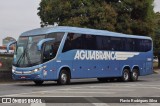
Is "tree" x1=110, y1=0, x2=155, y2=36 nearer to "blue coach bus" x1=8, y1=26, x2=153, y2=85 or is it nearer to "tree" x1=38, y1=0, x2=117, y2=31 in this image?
"tree" x1=38, y1=0, x2=117, y2=31

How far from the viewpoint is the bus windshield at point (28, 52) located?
2645 centimetres

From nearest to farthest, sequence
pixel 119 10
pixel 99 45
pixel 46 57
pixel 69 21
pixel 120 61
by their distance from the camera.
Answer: pixel 46 57 < pixel 99 45 < pixel 120 61 < pixel 69 21 < pixel 119 10

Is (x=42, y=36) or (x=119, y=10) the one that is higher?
(x=119, y=10)

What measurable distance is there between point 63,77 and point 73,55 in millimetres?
1528

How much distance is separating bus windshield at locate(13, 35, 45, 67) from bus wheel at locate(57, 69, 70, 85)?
75.3 inches

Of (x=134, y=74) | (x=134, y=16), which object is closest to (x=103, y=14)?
(x=134, y=16)

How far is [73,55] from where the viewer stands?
1113 inches

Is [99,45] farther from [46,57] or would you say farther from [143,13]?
[143,13]

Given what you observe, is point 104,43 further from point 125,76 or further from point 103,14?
point 103,14

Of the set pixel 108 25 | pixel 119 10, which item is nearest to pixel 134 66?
pixel 108 25

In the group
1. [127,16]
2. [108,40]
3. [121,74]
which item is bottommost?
[121,74]

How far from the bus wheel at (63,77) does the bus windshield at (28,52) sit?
1.91 meters

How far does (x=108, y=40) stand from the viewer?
104 feet

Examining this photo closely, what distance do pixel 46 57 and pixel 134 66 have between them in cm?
997
